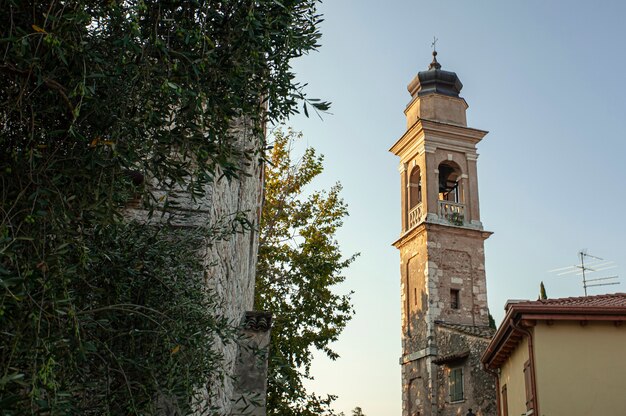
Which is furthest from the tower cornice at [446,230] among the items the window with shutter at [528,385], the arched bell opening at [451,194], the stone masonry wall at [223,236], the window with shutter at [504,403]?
the stone masonry wall at [223,236]

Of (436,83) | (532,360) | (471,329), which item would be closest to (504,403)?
(532,360)

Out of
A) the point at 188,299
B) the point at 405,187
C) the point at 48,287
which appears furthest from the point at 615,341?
the point at 405,187

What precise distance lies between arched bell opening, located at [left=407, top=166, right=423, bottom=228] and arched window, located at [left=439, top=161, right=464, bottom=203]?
2.92ft

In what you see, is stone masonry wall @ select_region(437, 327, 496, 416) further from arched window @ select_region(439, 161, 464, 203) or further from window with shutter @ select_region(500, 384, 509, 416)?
arched window @ select_region(439, 161, 464, 203)

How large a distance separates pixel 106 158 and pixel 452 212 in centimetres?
2390

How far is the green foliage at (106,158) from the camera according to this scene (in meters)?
2.89

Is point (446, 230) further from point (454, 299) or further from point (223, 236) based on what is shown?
point (223, 236)

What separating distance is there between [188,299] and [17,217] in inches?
44.2

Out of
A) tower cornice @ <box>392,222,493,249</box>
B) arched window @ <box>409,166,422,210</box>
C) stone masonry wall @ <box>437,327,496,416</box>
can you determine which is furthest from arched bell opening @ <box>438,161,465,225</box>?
stone masonry wall @ <box>437,327,496,416</box>

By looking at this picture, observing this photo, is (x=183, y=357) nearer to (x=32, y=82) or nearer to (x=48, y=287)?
(x=48, y=287)

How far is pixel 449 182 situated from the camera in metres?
27.8

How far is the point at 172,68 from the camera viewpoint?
3.28m

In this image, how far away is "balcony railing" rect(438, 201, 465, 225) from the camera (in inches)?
1024

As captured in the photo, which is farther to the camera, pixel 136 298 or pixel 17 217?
pixel 136 298
